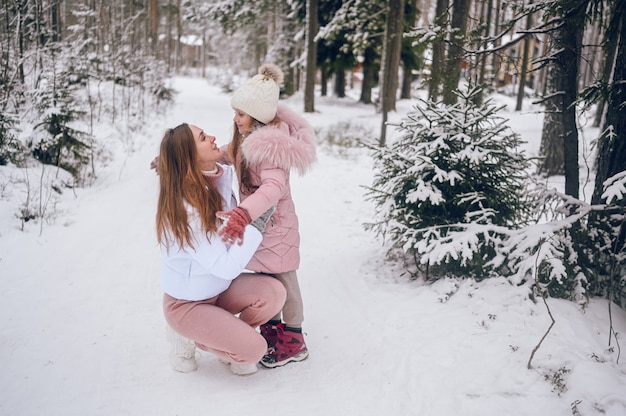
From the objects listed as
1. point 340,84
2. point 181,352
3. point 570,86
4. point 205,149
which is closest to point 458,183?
point 570,86

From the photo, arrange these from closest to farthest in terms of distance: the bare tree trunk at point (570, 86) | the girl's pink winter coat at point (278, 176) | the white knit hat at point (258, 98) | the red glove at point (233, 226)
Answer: the red glove at point (233, 226)
the girl's pink winter coat at point (278, 176)
the white knit hat at point (258, 98)
the bare tree trunk at point (570, 86)

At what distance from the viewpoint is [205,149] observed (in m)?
2.73

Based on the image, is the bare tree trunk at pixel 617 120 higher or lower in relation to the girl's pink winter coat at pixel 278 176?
higher

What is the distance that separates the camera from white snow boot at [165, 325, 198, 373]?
297 cm

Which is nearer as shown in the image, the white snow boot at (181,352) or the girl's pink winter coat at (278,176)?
the girl's pink winter coat at (278,176)

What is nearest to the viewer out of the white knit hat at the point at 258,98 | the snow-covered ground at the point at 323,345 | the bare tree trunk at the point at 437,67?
the snow-covered ground at the point at 323,345

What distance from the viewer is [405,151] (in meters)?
4.41

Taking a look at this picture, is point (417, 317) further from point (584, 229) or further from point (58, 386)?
point (58, 386)

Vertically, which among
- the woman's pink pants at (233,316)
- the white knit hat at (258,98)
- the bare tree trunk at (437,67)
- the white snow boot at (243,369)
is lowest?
the white snow boot at (243,369)

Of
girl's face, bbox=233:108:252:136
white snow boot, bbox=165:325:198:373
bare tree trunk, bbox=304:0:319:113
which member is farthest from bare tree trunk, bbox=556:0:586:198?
bare tree trunk, bbox=304:0:319:113

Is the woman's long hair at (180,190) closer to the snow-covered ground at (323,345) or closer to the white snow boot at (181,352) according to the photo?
the white snow boot at (181,352)

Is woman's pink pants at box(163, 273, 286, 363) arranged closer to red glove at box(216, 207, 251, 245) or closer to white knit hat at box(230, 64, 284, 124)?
red glove at box(216, 207, 251, 245)

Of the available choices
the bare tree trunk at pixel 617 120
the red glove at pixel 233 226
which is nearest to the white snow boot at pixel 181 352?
the red glove at pixel 233 226

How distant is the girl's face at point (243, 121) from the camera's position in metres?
3.05
